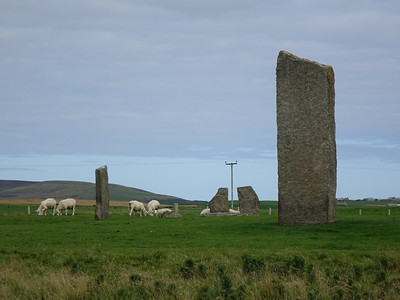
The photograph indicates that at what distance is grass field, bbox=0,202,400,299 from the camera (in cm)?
1449

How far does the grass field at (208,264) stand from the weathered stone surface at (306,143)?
1742mm

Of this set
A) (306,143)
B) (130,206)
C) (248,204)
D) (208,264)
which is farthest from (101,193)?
(208,264)

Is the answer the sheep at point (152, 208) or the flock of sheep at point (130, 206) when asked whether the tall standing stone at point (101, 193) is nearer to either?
the flock of sheep at point (130, 206)

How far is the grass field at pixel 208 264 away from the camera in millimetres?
14492

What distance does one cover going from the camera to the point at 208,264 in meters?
18.0

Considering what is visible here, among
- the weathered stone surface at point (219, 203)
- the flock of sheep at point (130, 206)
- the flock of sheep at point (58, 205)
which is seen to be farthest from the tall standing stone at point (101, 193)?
the weathered stone surface at point (219, 203)

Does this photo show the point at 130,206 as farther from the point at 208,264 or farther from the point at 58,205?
the point at 208,264

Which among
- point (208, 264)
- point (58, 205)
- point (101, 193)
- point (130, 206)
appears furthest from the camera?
point (58, 205)

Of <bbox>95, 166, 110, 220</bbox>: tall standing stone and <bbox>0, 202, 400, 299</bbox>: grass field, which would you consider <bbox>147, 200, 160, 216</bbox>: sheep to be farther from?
<bbox>0, 202, 400, 299</bbox>: grass field

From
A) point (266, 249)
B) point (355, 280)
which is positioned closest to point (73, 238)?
point (266, 249)

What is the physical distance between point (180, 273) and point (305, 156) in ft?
48.0

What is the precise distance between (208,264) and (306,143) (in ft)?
44.0

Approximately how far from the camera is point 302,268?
16.9 meters

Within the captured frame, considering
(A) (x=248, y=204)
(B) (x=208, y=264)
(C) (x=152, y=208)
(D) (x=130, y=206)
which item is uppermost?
(A) (x=248, y=204)
